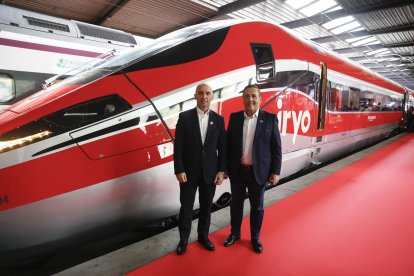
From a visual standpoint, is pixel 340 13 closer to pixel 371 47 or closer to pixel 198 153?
pixel 371 47

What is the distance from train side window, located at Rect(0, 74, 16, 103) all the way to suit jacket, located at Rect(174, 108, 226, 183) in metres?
3.83

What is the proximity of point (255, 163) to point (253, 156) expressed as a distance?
0.06 m

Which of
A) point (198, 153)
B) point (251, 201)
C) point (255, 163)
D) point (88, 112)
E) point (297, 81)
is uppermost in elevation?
point (297, 81)

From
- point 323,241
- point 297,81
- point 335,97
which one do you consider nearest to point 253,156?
point 323,241

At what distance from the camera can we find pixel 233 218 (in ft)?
8.07

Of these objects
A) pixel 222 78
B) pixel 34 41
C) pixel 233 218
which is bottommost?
pixel 233 218

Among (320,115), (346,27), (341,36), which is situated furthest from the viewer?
(341,36)

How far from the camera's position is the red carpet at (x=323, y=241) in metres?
2.09

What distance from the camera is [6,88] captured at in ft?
14.8

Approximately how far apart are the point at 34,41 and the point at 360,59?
57.9ft

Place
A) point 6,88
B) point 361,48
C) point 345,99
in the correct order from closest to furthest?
point 6,88
point 345,99
point 361,48

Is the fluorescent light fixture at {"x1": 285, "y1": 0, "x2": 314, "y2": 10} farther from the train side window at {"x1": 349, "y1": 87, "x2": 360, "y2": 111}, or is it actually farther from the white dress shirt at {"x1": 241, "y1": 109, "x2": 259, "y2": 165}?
the white dress shirt at {"x1": 241, "y1": 109, "x2": 259, "y2": 165}

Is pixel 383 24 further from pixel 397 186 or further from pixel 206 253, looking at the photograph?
pixel 206 253

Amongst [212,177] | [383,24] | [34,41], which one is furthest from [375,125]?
[34,41]
